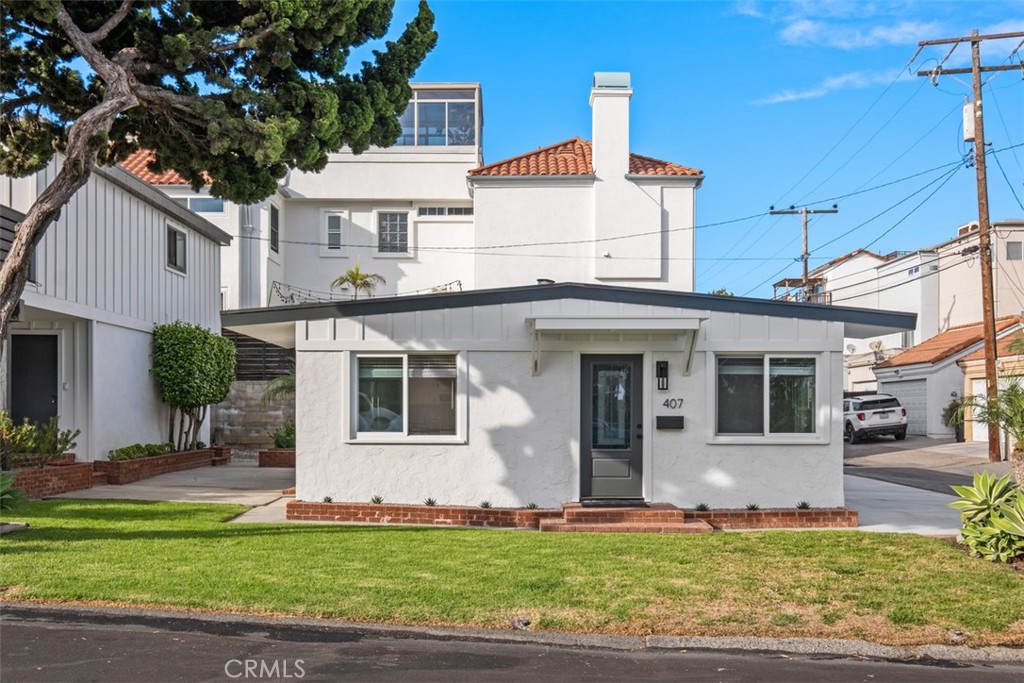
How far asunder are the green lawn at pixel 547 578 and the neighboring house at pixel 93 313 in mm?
5737

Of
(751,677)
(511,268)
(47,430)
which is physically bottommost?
(751,677)

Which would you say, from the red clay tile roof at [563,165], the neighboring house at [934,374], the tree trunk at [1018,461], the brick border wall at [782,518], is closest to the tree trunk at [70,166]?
the brick border wall at [782,518]

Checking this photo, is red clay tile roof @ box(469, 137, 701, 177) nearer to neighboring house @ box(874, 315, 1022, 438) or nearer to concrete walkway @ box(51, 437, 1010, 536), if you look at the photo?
concrete walkway @ box(51, 437, 1010, 536)

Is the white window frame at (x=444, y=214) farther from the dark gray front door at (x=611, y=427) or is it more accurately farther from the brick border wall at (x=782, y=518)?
the brick border wall at (x=782, y=518)

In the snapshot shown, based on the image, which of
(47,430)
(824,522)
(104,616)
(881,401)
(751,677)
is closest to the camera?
(751,677)

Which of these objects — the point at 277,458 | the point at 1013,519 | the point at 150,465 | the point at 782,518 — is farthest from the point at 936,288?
the point at 150,465

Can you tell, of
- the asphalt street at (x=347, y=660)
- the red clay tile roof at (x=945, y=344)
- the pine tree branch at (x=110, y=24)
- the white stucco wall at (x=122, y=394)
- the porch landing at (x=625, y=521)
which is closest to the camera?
the asphalt street at (x=347, y=660)

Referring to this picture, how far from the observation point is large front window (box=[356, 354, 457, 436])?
1266 cm

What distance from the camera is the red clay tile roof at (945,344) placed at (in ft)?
104

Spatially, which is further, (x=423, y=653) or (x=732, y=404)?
(x=732, y=404)

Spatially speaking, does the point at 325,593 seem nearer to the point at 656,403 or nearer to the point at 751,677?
the point at 751,677

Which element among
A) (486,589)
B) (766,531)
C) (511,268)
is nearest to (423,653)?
(486,589)

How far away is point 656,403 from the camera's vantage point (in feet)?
41.4

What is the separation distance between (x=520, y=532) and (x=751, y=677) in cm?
516
